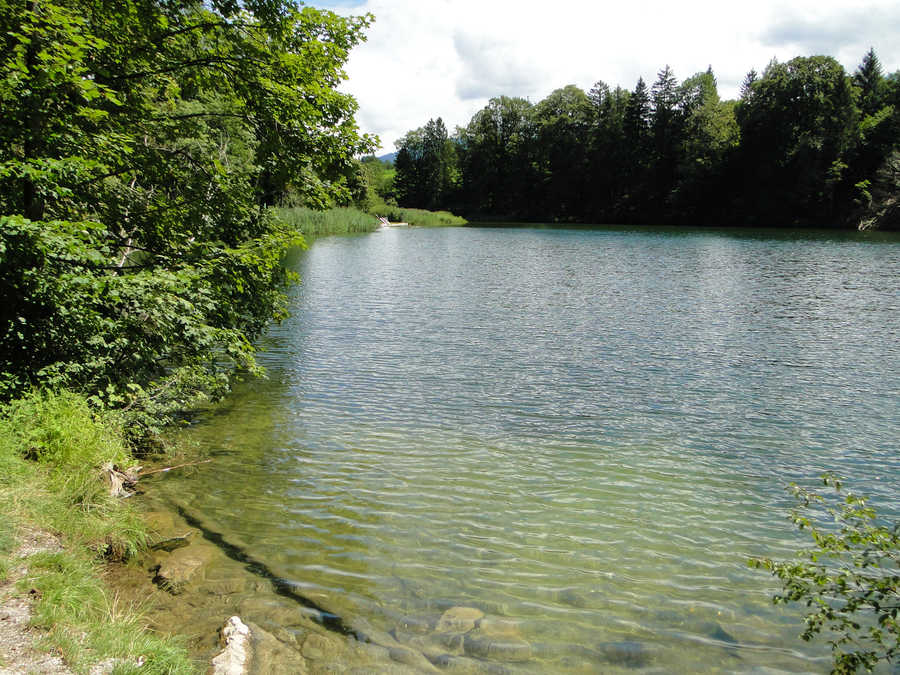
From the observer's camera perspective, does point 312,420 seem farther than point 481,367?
No

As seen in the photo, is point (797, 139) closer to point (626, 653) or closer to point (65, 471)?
point (626, 653)

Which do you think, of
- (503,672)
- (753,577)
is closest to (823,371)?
(753,577)

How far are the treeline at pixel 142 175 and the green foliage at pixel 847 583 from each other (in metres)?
7.65

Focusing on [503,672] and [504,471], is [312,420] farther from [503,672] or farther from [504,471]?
[503,672]

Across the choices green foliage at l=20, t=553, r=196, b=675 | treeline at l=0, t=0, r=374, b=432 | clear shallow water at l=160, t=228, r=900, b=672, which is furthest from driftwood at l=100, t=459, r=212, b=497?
green foliage at l=20, t=553, r=196, b=675

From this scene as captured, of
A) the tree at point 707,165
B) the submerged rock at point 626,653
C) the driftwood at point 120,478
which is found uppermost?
the tree at point 707,165

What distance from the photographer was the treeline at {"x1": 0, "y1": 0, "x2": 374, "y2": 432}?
714 centimetres

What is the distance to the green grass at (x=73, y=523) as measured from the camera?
4.25 meters

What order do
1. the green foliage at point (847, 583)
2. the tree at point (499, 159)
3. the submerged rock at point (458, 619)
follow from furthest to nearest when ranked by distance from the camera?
the tree at point (499, 159)
the submerged rock at point (458, 619)
the green foliage at point (847, 583)

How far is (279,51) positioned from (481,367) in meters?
8.78

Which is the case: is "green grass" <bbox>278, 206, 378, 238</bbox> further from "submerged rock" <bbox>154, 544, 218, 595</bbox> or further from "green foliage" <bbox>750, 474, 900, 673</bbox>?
"green foliage" <bbox>750, 474, 900, 673</bbox>

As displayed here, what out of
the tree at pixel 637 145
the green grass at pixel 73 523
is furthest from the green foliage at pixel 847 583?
the tree at pixel 637 145

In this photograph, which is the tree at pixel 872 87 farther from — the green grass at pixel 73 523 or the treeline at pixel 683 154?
the green grass at pixel 73 523

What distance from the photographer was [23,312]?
7.73 meters
